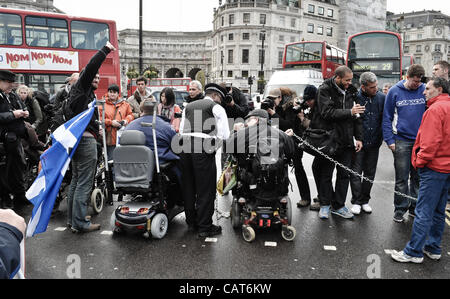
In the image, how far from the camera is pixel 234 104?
5918 mm

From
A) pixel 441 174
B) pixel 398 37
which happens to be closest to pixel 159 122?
pixel 441 174

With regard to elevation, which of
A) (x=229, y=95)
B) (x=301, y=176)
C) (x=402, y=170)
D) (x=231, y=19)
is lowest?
(x=301, y=176)

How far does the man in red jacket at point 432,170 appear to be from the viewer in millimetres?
3342

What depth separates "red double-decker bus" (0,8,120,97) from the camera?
36.7 feet

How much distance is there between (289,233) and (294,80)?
1460cm

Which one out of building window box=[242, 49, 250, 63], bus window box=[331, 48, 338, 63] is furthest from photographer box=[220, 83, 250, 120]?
building window box=[242, 49, 250, 63]

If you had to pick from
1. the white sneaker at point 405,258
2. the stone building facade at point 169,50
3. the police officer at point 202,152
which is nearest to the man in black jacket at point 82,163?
the police officer at point 202,152

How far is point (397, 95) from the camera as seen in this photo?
490 cm

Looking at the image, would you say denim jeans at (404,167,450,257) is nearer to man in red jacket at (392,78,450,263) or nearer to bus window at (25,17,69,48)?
man in red jacket at (392,78,450,263)

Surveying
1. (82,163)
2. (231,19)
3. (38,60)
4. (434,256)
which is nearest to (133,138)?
(82,163)

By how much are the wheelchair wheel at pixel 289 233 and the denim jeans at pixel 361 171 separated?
1690 millimetres

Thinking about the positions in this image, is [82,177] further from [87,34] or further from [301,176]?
[87,34]
